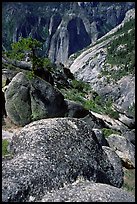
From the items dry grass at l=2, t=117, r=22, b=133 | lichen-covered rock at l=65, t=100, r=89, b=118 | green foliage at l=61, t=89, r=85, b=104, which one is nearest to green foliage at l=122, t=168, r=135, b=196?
lichen-covered rock at l=65, t=100, r=89, b=118

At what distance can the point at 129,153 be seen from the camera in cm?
4166

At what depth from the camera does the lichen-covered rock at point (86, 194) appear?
866 inches

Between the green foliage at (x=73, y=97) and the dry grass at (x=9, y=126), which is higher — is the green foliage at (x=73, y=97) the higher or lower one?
the higher one

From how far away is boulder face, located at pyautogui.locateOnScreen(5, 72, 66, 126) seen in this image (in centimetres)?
3988

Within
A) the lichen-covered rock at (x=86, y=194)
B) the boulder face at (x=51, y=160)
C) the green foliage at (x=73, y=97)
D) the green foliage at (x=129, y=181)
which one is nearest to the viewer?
the lichen-covered rock at (x=86, y=194)

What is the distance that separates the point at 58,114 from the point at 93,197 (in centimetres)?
2144

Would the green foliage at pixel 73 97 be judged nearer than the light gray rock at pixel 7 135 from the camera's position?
No

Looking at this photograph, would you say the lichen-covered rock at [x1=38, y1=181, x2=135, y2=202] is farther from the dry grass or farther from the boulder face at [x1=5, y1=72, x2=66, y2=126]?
the boulder face at [x1=5, y1=72, x2=66, y2=126]

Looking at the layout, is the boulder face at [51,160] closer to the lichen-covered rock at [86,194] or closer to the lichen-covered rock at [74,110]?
the lichen-covered rock at [86,194]

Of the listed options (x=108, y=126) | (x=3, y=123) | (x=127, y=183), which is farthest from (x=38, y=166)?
(x=108, y=126)

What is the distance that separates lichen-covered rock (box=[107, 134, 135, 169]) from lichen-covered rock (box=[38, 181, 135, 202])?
49.1 ft

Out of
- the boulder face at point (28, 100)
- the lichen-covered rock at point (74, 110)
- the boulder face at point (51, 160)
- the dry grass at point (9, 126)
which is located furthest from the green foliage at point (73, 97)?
the boulder face at point (51, 160)

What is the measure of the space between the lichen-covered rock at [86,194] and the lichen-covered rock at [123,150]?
14956 millimetres

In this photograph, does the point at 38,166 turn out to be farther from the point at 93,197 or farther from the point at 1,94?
the point at 1,94
